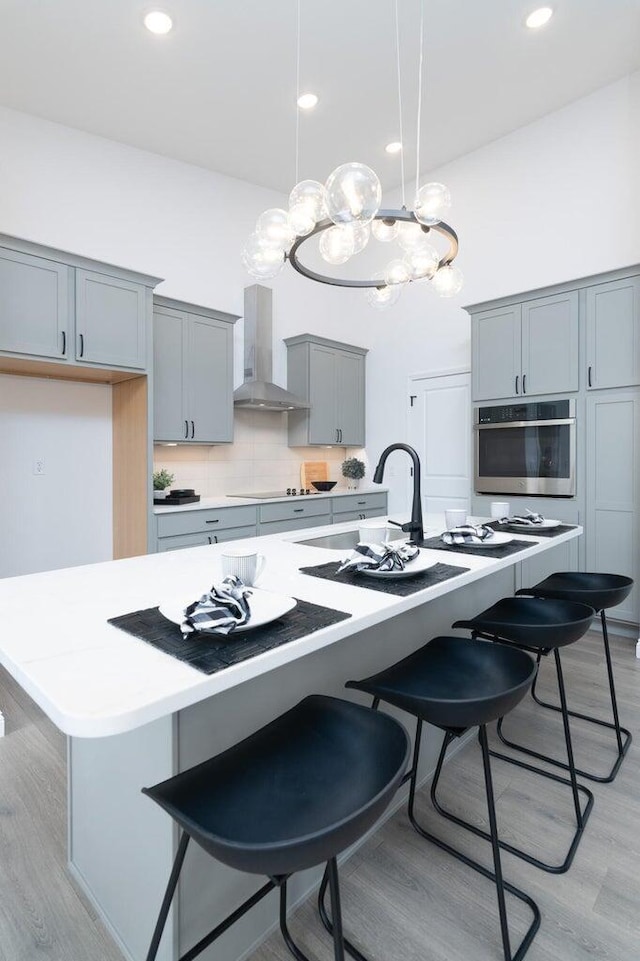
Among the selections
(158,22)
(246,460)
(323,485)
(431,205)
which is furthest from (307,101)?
(323,485)

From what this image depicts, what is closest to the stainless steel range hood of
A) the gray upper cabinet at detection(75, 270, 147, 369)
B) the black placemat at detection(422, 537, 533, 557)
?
the gray upper cabinet at detection(75, 270, 147, 369)

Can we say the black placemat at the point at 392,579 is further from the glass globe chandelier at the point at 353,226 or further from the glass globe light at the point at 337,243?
the glass globe light at the point at 337,243

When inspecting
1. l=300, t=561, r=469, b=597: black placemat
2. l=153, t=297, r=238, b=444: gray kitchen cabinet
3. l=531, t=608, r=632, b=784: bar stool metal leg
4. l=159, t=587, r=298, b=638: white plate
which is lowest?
l=531, t=608, r=632, b=784: bar stool metal leg

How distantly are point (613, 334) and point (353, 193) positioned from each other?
2588 millimetres

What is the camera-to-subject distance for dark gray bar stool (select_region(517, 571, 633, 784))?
194 centimetres

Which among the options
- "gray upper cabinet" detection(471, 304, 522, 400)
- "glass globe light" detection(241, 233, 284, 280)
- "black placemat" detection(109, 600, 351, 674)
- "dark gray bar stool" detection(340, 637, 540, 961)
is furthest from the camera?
"gray upper cabinet" detection(471, 304, 522, 400)

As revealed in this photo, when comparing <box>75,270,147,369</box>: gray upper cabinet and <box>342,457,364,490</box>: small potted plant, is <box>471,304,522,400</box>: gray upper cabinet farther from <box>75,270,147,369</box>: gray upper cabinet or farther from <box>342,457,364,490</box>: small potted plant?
<box>75,270,147,369</box>: gray upper cabinet

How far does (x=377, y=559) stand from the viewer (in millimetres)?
1478

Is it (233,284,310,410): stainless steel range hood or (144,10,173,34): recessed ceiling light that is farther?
(233,284,310,410): stainless steel range hood

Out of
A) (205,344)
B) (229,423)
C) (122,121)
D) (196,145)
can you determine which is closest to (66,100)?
(122,121)

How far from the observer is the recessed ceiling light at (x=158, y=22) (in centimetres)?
286

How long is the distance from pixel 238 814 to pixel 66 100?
14.4 ft

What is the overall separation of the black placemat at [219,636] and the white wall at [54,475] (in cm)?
275

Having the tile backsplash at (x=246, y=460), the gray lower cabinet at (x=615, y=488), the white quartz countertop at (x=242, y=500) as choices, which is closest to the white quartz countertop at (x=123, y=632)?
the white quartz countertop at (x=242, y=500)
